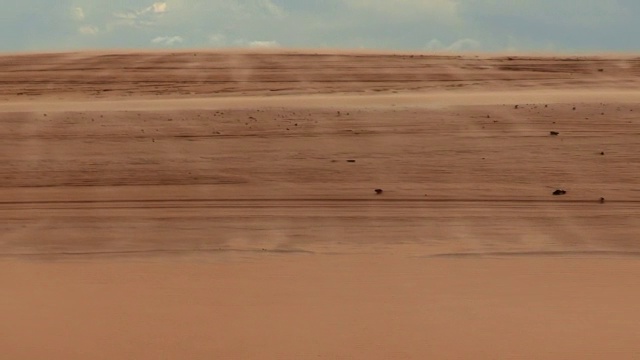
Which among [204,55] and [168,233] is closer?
[168,233]

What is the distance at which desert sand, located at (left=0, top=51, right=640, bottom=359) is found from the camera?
24.2 ft

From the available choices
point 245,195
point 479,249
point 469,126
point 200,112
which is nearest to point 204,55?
point 200,112

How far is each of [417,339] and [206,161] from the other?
625 centimetres

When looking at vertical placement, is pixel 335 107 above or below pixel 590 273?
above

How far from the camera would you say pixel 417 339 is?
7.21m

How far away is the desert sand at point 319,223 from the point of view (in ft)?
24.2

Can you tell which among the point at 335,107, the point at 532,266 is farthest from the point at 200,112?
the point at 532,266

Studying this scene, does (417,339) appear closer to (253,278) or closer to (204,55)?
(253,278)

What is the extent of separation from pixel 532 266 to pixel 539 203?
2.24m

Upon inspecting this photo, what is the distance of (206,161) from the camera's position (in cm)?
1275

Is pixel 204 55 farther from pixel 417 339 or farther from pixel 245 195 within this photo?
pixel 417 339

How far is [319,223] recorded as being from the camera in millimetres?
10672

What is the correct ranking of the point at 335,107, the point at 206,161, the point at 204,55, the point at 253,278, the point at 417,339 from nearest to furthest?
the point at 417,339 → the point at 253,278 → the point at 206,161 → the point at 335,107 → the point at 204,55

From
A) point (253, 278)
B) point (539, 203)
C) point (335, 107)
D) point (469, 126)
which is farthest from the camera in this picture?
point (335, 107)
